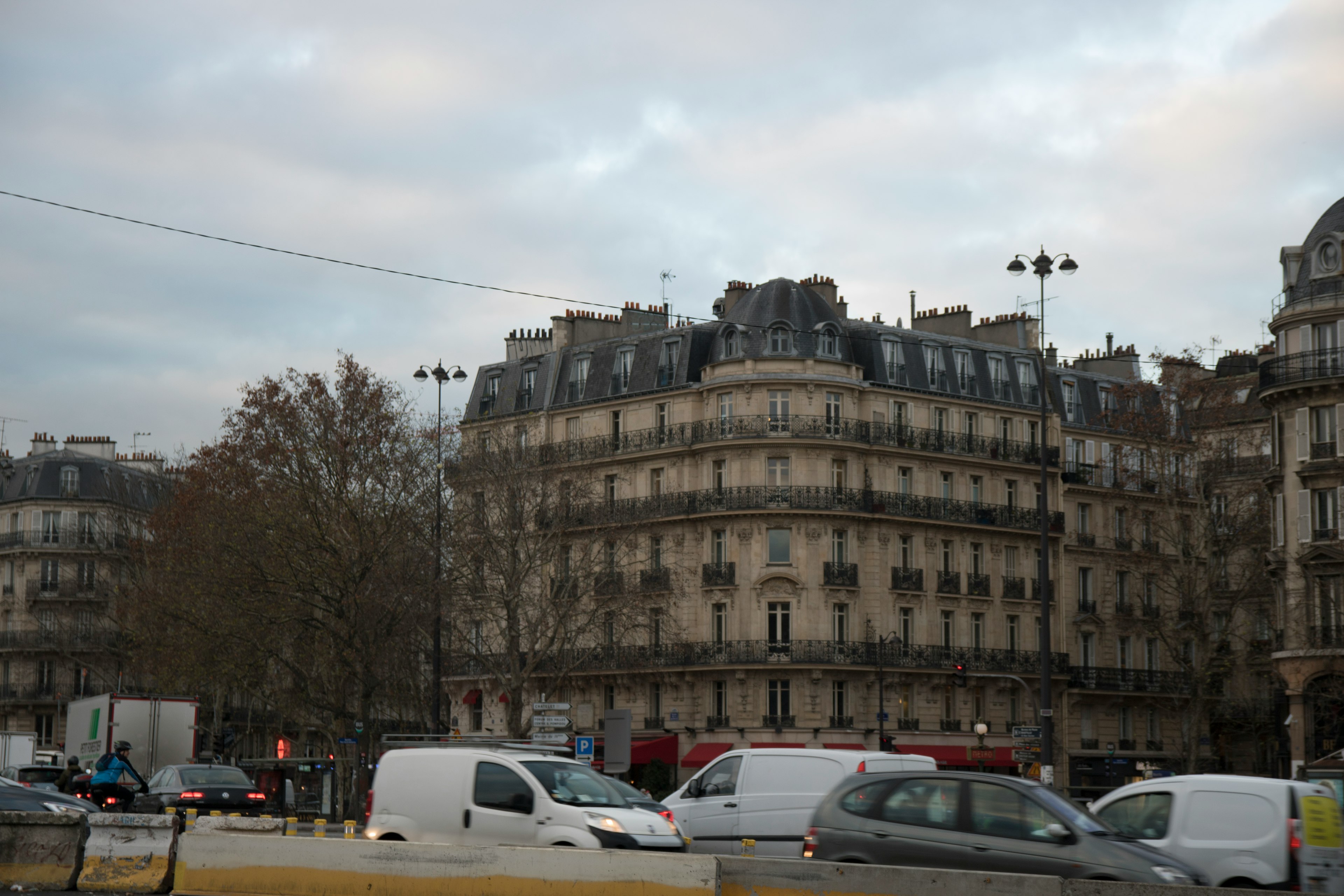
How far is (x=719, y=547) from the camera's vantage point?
58344mm

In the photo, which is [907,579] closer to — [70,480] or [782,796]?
[782,796]

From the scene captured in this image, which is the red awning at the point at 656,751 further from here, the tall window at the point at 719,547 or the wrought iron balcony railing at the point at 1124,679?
the wrought iron balcony railing at the point at 1124,679

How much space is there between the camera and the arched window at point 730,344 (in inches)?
2335

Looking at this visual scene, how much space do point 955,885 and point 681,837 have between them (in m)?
4.90

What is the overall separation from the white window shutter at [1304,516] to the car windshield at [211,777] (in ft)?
105

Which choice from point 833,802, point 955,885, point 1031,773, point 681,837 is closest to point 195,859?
point 681,837

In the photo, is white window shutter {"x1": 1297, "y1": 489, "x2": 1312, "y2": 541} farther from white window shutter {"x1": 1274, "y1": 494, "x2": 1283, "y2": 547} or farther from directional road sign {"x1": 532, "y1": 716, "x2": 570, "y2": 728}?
directional road sign {"x1": 532, "y1": 716, "x2": 570, "y2": 728}

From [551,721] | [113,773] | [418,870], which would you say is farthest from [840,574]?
[418,870]

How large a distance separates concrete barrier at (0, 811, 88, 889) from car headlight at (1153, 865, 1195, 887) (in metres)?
11.4

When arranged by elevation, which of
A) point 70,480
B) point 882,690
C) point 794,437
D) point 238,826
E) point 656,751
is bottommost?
point 656,751

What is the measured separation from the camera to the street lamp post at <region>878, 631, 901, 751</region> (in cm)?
5306

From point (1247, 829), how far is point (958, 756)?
42.0m

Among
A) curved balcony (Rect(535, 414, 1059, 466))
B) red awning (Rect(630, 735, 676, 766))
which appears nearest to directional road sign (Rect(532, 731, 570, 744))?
curved balcony (Rect(535, 414, 1059, 466))

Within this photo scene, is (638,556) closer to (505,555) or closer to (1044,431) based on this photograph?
(505,555)
